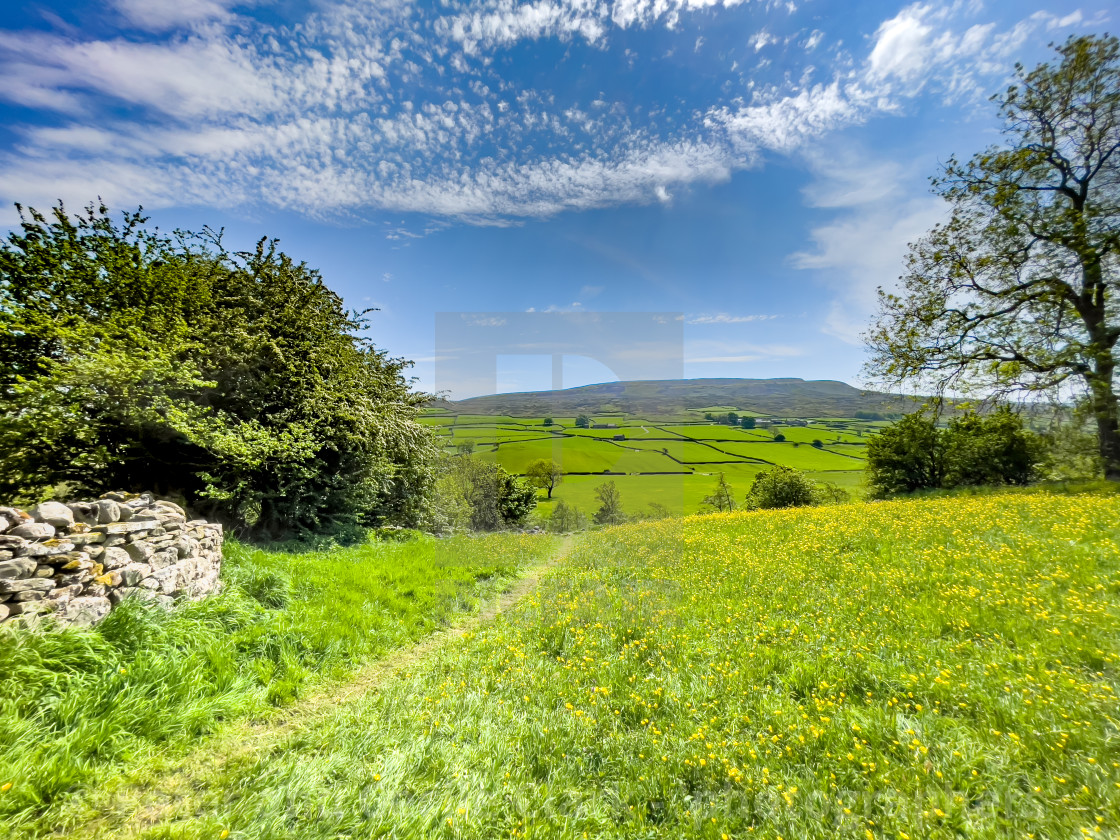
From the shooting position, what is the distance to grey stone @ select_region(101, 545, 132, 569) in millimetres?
5430

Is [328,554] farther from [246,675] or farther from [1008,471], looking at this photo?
[1008,471]

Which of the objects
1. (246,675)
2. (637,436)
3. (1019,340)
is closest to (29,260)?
(246,675)

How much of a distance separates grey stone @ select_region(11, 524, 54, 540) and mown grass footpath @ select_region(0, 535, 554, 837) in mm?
1182

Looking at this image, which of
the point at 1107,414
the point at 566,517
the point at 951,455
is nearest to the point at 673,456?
the point at 566,517

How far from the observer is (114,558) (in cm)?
549

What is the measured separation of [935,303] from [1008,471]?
20.3 metres

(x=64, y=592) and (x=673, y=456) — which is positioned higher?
(x=64, y=592)

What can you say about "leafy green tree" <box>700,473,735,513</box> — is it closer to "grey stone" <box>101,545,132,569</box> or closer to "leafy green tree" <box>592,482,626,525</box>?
"leafy green tree" <box>592,482,626,525</box>

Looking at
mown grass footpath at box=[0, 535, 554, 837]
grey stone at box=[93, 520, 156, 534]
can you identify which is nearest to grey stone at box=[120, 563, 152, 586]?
mown grass footpath at box=[0, 535, 554, 837]

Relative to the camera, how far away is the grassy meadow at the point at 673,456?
44844 mm

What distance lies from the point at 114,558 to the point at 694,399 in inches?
4083

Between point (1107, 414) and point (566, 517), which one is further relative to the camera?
point (566, 517)

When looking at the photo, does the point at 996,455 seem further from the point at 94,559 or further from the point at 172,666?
the point at 94,559

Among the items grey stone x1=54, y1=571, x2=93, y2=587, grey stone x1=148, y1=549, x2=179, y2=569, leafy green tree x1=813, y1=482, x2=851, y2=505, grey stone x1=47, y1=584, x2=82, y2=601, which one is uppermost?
grey stone x1=54, y1=571, x2=93, y2=587
